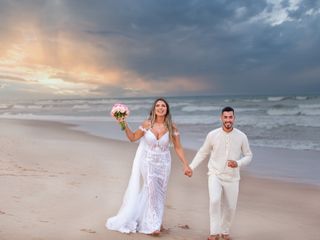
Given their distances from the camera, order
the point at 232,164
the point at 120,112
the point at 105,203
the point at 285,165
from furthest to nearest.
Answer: the point at 285,165, the point at 105,203, the point at 120,112, the point at 232,164

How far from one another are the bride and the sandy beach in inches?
7.9

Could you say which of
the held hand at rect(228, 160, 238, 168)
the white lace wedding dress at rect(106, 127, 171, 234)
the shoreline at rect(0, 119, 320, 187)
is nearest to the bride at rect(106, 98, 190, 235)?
the white lace wedding dress at rect(106, 127, 171, 234)

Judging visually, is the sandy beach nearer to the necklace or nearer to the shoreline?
the shoreline

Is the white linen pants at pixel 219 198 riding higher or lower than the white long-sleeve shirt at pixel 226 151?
lower

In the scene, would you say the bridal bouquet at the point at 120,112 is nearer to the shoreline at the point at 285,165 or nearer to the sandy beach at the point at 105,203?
the sandy beach at the point at 105,203

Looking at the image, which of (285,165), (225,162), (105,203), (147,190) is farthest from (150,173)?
(285,165)

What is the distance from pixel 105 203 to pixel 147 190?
168 cm

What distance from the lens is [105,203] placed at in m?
6.52

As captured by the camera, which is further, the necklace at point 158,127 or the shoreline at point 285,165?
the shoreline at point 285,165

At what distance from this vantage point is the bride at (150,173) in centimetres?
498

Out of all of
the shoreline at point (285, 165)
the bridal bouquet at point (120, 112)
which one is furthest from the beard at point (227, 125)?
the shoreline at point (285, 165)

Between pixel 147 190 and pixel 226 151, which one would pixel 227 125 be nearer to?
pixel 226 151

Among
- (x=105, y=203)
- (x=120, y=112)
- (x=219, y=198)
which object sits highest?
(x=120, y=112)

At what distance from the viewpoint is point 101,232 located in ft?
16.4
